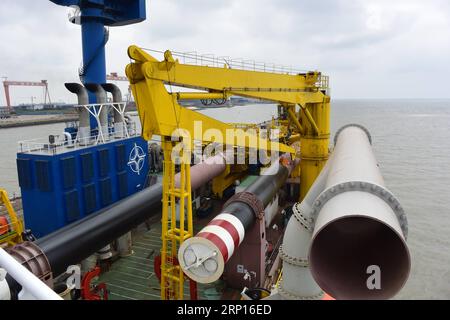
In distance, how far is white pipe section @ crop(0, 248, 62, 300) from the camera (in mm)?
2936

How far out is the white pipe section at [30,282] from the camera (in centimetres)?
294

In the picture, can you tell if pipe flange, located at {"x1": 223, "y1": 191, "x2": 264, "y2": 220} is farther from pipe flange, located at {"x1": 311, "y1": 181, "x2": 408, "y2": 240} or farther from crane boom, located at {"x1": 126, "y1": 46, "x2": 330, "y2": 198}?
pipe flange, located at {"x1": 311, "y1": 181, "x2": 408, "y2": 240}

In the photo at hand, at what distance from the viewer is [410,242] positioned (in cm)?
2453

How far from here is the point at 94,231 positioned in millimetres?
13273

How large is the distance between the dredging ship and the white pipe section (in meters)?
0.01

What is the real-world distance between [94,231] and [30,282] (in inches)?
428

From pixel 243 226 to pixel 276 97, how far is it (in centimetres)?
783

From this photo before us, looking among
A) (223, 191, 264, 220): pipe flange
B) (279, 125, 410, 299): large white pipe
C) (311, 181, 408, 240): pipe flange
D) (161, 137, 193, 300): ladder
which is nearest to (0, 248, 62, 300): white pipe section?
(279, 125, 410, 299): large white pipe

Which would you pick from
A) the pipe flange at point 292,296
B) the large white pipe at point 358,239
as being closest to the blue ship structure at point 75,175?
the pipe flange at point 292,296

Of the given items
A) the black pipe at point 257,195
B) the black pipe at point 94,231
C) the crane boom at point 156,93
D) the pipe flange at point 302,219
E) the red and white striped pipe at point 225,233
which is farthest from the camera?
the black pipe at point 257,195

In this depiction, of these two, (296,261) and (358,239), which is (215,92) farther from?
(358,239)

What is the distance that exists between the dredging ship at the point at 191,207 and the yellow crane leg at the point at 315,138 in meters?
0.08

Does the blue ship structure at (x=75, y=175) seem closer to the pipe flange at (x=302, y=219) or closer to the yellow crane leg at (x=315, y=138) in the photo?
the yellow crane leg at (x=315, y=138)
